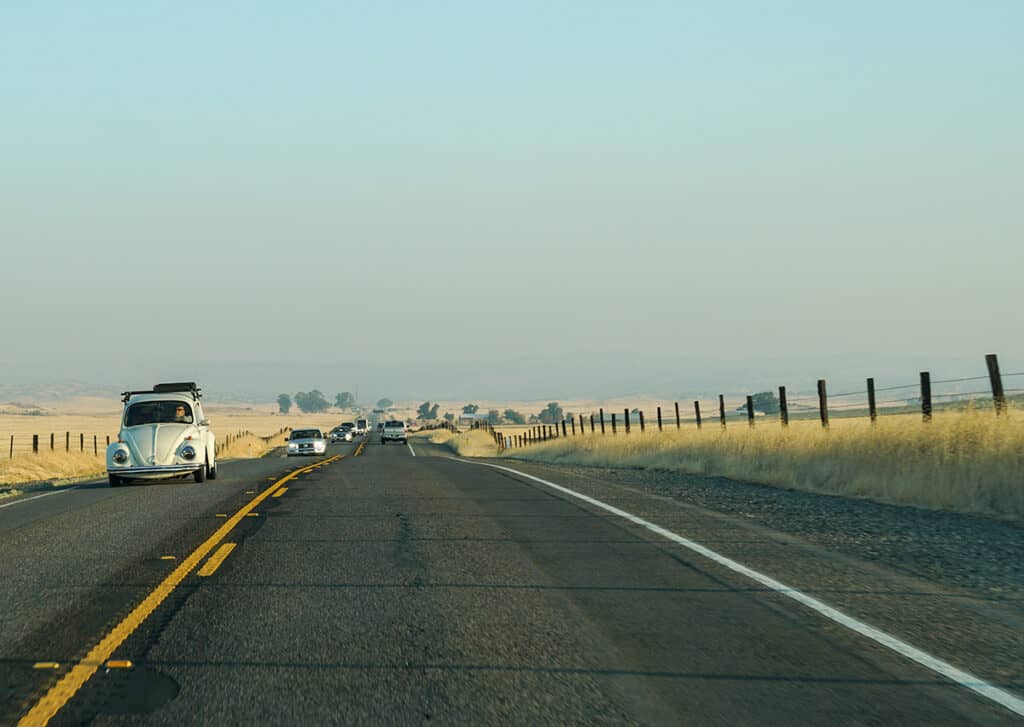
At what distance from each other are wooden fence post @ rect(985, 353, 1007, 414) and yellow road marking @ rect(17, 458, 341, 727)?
508 inches

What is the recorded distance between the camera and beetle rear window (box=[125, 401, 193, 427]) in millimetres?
21797

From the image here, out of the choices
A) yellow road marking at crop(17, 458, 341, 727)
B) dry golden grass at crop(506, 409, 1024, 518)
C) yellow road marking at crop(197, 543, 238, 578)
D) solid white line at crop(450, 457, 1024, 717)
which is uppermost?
dry golden grass at crop(506, 409, 1024, 518)

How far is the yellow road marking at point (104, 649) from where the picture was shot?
16.9 ft

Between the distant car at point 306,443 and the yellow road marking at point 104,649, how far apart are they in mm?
41751

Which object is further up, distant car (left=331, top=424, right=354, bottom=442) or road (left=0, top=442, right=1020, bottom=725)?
distant car (left=331, top=424, right=354, bottom=442)

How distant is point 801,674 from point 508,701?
66.5 inches

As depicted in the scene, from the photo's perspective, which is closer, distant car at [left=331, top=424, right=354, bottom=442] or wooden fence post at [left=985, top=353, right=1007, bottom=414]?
wooden fence post at [left=985, top=353, right=1007, bottom=414]

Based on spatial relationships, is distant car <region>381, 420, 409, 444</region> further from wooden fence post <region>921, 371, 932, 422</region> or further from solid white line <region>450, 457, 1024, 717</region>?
solid white line <region>450, 457, 1024, 717</region>

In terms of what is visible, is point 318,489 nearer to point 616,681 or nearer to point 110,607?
point 110,607

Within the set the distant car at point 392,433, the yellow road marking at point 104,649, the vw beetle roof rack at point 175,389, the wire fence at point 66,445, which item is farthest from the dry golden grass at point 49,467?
the distant car at point 392,433

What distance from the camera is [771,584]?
8508 mm

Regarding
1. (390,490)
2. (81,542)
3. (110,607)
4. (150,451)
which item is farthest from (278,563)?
(150,451)

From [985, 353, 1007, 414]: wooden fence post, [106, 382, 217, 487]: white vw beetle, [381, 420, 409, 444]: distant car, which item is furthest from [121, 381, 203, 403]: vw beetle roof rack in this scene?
[381, 420, 409, 444]: distant car

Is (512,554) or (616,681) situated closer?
(616,681)
